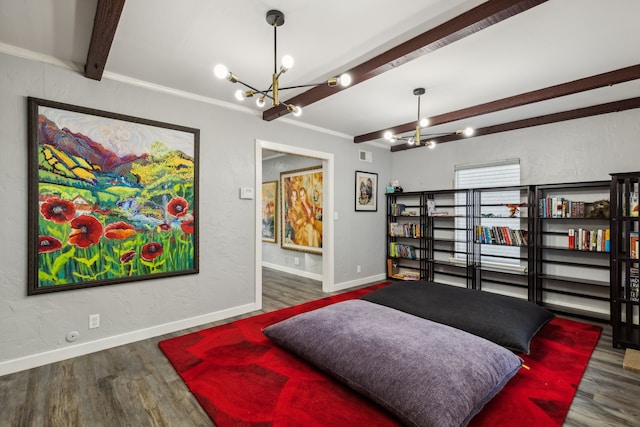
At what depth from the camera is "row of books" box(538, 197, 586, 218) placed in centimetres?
379

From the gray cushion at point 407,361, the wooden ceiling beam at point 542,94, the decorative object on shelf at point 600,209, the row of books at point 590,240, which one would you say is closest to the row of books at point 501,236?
the row of books at point 590,240

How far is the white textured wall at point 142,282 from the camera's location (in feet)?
8.19

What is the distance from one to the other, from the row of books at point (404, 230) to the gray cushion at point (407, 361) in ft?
9.20

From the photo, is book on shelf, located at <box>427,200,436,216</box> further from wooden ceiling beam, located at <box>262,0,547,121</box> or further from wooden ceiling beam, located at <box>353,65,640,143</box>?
wooden ceiling beam, located at <box>262,0,547,121</box>

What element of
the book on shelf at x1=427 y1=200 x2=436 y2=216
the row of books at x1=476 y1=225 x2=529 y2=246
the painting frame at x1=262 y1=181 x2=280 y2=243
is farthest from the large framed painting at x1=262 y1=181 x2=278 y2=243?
the row of books at x1=476 y1=225 x2=529 y2=246

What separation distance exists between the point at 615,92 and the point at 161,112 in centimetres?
481

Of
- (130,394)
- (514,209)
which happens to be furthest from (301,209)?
(130,394)

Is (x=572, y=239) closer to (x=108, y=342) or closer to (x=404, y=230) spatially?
(x=404, y=230)

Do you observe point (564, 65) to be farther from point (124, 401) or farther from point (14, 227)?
point (14, 227)

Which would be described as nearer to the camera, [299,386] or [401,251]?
[299,386]

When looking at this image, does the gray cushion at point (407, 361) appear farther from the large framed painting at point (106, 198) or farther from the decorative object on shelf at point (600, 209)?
the decorative object on shelf at point (600, 209)

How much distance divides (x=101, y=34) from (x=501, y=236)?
4.86 meters

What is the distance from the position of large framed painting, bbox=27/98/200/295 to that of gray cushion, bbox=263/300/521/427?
1570mm

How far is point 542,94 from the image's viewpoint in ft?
10.7
